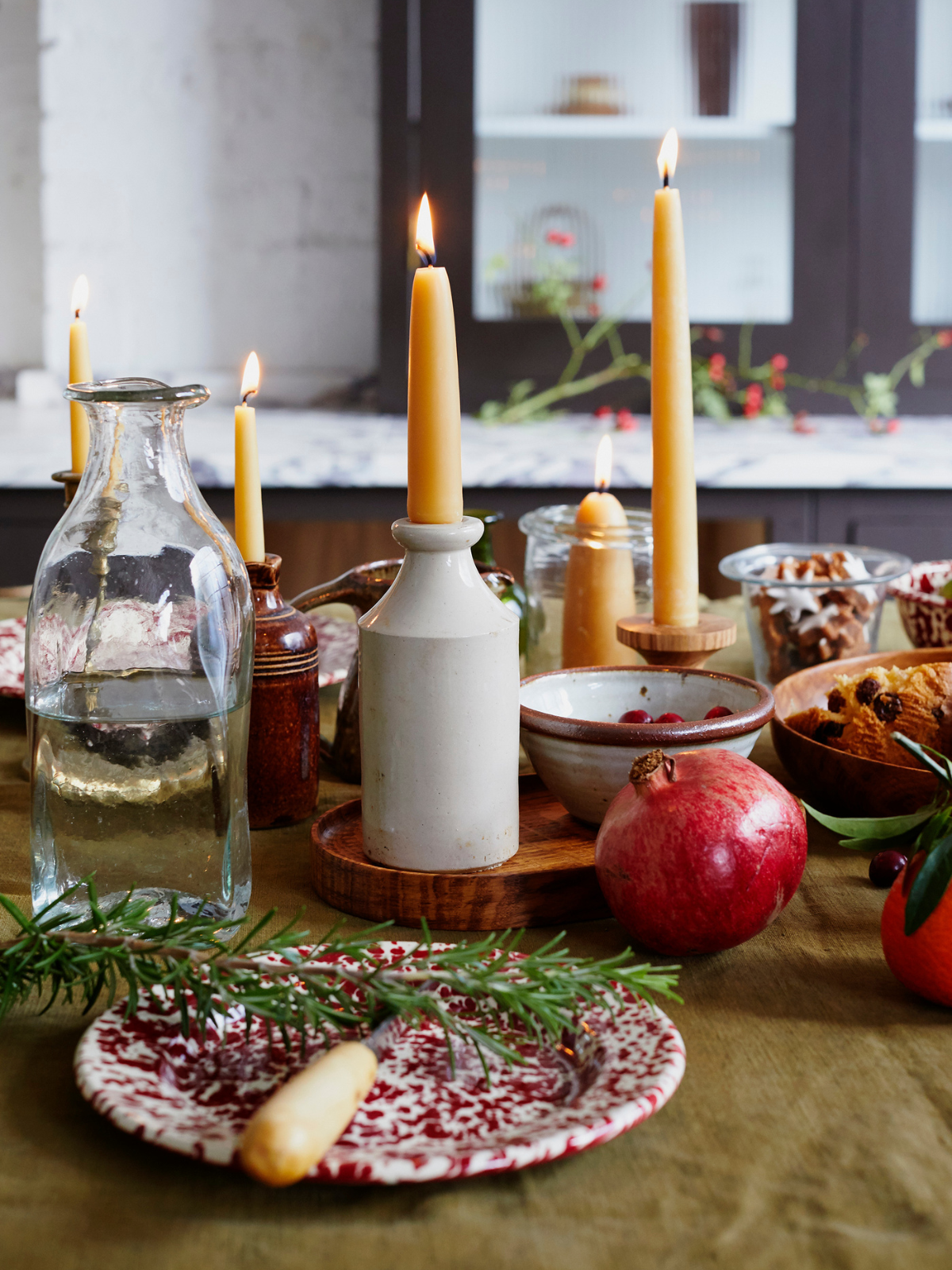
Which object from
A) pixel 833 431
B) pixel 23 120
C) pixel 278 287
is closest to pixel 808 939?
pixel 833 431

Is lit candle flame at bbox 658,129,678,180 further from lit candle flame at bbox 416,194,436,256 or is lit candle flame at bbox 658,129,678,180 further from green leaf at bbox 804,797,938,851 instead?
green leaf at bbox 804,797,938,851

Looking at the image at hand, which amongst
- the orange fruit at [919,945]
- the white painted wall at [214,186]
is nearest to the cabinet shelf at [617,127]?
the white painted wall at [214,186]

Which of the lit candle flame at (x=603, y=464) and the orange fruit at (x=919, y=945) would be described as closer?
the orange fruit at (x=919, y=945)

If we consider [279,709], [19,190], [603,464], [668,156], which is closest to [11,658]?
[279,709]

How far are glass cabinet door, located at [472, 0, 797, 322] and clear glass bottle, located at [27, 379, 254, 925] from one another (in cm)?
182

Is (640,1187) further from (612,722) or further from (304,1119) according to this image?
(612,722)

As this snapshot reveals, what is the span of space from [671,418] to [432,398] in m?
0.18

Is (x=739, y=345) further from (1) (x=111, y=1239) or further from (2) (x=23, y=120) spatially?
(1) (x=111, y=1239)

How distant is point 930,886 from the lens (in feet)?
1.43

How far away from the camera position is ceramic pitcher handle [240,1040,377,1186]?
12.1 inches

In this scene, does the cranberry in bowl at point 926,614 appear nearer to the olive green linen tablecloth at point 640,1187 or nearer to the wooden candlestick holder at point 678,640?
the wooden candlestick holder at point 678,640

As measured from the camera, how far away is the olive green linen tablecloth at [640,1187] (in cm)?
32

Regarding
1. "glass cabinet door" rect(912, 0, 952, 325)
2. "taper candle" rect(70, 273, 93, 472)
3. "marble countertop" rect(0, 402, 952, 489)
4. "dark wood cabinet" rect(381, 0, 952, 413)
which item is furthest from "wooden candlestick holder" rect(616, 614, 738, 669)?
"glass cabinet door" rect(912, 0, 952, 325)

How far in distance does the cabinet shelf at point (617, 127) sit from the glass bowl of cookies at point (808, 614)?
5.02ft
